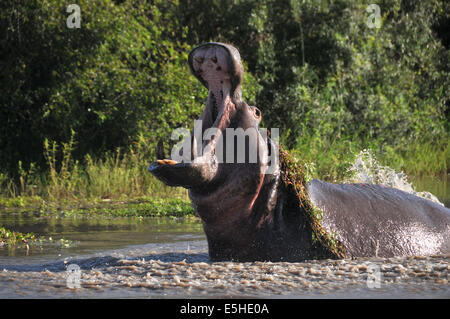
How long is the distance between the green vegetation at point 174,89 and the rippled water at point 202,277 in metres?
3.49

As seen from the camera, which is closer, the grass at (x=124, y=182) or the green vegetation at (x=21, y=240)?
the green vegetation at (x=21, y=240)

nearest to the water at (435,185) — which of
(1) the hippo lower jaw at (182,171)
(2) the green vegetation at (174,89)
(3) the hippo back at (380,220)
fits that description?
(2) the green vegetation at (174,89)

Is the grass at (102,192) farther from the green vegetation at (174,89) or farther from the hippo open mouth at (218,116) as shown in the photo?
the hippo open mouth at (218,116)

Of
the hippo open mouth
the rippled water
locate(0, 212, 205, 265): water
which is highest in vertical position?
the hippo open mouth

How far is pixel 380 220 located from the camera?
481 centimetres

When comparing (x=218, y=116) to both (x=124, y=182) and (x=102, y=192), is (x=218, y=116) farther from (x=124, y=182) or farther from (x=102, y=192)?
(x=124, y=182)

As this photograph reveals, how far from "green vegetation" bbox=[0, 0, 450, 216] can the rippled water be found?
3486 mm

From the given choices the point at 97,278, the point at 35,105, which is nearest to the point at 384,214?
the point at 97,278

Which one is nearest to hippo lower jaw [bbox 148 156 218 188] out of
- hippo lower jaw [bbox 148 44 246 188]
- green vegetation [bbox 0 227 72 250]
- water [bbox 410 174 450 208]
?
hippo lower jaw [bbox 148 44 246 188]

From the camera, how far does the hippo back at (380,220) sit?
4.70 meters

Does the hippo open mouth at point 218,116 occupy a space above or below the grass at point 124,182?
above

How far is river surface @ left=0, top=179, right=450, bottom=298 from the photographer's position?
3980 mm

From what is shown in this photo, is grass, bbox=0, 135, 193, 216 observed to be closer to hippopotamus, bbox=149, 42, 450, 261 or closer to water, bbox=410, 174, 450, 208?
water, bbox=410, 174, 450, 208
